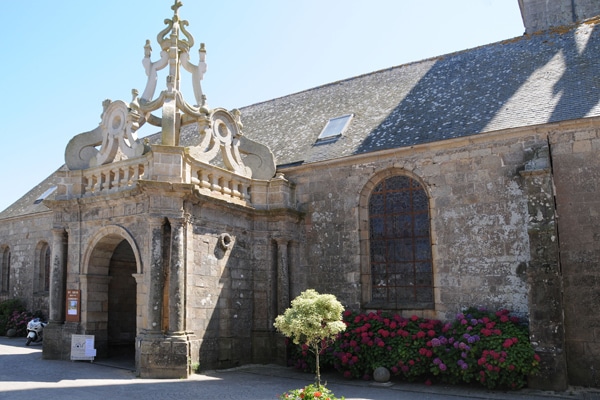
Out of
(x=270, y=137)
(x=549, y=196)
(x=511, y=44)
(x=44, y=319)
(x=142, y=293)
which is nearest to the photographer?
(x=549, y=196)

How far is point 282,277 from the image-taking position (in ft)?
44.7

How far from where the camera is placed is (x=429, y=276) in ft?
41.1

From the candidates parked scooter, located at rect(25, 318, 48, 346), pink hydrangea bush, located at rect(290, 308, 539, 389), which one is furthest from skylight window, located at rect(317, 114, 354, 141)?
parked scooter, located at rect(25, 318, 48, 346)

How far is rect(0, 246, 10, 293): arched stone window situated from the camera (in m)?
22.7

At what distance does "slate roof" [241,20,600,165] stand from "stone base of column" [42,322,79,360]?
7.05m

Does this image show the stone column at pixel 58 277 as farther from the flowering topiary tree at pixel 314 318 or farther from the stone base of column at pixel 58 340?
the flowering topiary tree at pixel 314 318

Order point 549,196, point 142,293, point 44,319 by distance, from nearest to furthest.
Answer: point 549,196
point 142,293
point 44,319

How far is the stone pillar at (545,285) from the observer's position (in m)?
10.2

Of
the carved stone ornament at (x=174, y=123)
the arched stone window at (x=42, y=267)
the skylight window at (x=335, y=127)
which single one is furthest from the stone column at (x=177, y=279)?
the arched stone window at (x=42, y=267)

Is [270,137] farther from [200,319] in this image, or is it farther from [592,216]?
[592,216]

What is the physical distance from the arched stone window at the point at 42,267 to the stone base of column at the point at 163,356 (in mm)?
11951

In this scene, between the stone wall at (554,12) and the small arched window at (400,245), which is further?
the stone wall at (554,12)

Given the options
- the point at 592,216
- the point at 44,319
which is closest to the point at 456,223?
the point at 592,216

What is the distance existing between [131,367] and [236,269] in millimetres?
3210
